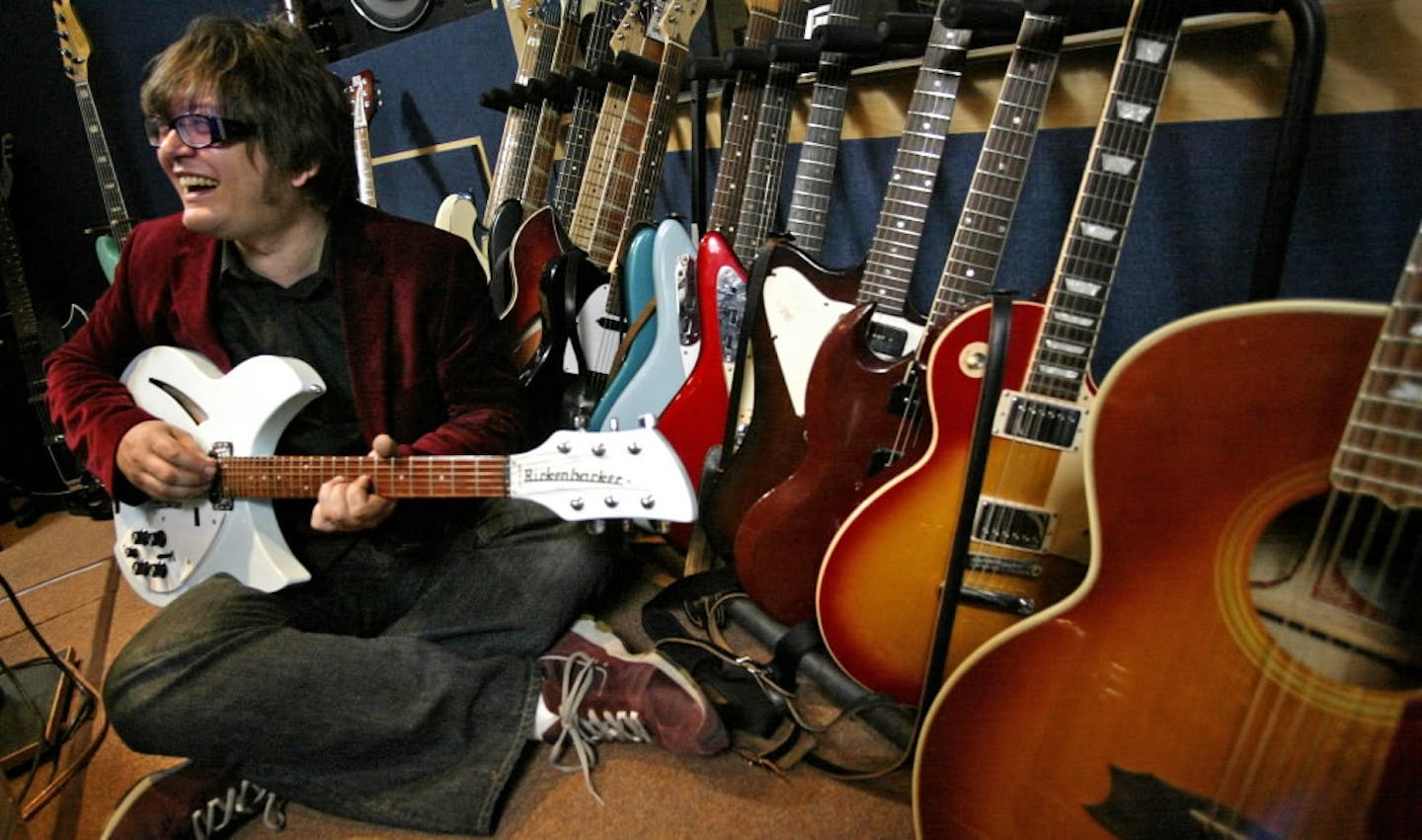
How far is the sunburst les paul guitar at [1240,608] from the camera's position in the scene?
49 cm

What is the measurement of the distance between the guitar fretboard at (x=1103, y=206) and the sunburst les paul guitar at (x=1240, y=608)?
23 cm

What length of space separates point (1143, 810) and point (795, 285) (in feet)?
2.71

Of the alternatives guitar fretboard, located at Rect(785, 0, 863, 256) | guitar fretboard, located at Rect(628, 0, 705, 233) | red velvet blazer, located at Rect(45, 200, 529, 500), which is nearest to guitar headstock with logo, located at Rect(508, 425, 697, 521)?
red velvet blazer, located at Rect(45, 200, 529, 500)

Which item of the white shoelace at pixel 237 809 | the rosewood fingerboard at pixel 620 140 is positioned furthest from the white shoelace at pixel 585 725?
the rosewood fingerboard at pixel 620 140

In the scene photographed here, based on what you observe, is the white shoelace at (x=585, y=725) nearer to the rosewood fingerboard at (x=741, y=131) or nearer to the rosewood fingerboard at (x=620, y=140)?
the rosewood fingerboard at (x=741, y=131)

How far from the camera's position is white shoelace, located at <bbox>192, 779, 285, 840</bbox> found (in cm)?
98

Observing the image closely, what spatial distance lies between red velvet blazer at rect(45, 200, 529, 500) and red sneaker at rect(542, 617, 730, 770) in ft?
1.32

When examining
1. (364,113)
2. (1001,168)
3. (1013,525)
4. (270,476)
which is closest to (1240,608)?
(1013,525)

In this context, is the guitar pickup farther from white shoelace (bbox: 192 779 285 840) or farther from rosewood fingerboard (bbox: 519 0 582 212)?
rosewood fingerboard (bbox: 519 0 582 212)

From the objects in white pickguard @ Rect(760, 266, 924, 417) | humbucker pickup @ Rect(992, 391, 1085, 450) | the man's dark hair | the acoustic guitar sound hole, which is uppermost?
the man's dark hair

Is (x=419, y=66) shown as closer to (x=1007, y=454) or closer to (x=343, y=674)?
(x=343, y=674)

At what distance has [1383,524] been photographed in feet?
1.69

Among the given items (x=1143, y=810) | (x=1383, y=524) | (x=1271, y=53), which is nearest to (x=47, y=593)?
→ (x=1143, y=810)

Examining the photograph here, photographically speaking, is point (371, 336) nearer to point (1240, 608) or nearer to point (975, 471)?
point (975, 471)
